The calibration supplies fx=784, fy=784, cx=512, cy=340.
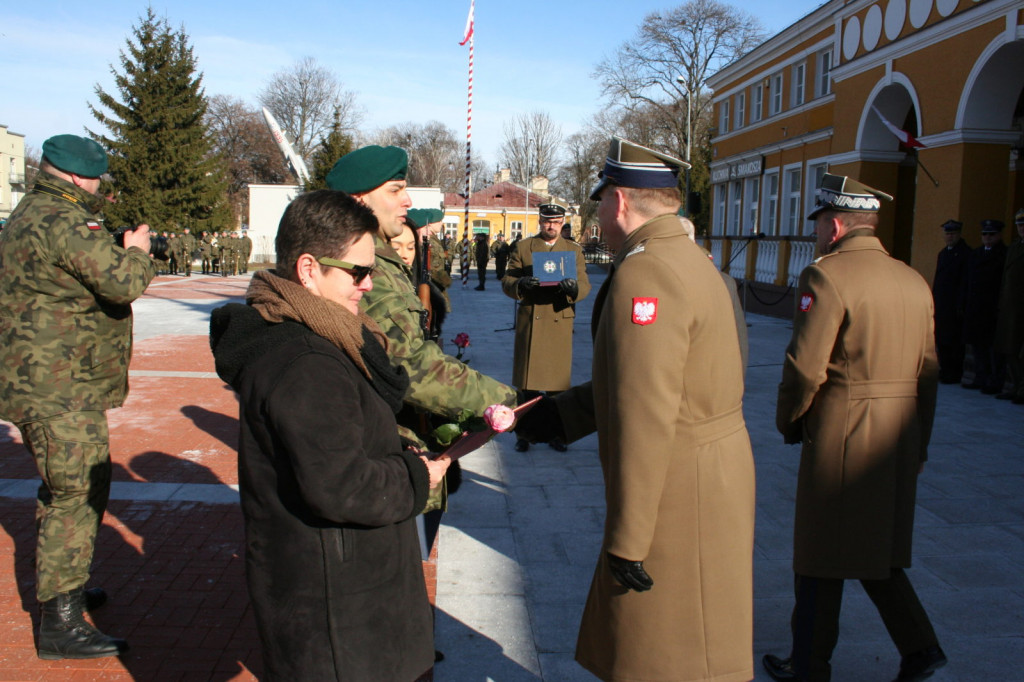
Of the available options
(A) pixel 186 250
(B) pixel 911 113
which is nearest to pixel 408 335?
(B) pixel 911 113

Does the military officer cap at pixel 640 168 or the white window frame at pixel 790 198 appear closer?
the military officer cap at pixel 640 168

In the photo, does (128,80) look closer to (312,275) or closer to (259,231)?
(259,231)

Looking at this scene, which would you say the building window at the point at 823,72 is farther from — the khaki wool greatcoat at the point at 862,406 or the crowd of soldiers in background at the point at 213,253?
the khaki wool greatcoat at the point at 862,406

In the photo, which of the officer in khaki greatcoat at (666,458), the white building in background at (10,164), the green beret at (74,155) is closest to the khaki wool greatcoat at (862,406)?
the officer in khaki greatcoat at (666,458)

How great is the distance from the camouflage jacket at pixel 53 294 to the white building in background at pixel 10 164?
2952 inches

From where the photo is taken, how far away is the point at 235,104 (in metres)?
66.1

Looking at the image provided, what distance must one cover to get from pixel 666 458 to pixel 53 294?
2.63 meters

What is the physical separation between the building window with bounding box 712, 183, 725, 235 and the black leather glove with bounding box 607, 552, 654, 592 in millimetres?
29574

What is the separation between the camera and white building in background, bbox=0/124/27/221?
68.7m

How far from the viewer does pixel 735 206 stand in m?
29.1

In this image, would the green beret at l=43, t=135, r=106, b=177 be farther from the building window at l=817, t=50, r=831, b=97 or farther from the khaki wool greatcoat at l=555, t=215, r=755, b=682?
the building window at l=817, t=50, r=831, b=97

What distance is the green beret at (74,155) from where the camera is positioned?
3.37 meters

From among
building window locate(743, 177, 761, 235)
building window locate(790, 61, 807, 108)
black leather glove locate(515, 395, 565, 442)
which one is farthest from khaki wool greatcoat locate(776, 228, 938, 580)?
building window locate(743, 177, 761, 235)

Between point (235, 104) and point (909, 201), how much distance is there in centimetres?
6111
